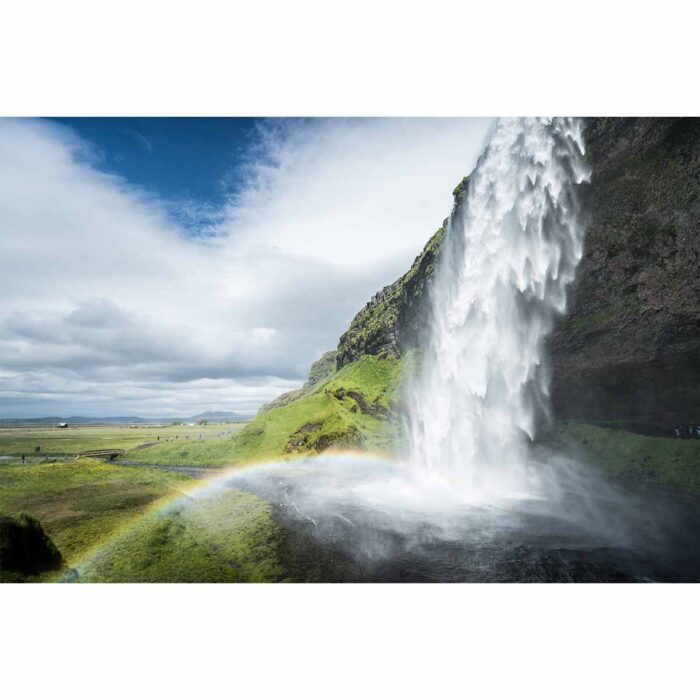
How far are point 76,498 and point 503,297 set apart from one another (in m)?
18.3

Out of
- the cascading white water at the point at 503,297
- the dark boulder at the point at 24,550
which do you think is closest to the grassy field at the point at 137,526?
the dark boulder at the point at 24,550

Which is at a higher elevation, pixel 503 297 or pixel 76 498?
pixel 503 297

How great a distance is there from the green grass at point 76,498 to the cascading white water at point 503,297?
13942mm

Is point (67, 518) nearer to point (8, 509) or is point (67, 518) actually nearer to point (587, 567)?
point (8, 509)

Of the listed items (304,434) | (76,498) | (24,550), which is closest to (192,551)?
(24,550)

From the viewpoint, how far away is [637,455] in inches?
699

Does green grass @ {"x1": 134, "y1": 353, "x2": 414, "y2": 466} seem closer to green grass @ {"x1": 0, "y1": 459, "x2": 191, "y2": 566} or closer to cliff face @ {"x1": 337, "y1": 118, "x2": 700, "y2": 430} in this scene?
green grass @ {"x1": 0, "y1": 459, "x2": 191, "y2": 566}

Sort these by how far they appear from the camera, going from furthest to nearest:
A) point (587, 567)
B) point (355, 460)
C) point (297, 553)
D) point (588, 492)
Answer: point (355, 460)
point (588, 492)
point (297, 553)
point (587, 567)

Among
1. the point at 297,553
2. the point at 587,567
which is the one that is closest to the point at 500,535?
the point at 587,567

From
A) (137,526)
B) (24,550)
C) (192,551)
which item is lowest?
(192,551)

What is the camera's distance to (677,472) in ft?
52.0

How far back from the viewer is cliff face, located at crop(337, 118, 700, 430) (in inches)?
497

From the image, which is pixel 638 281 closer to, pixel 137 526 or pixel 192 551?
pixel 192 551
